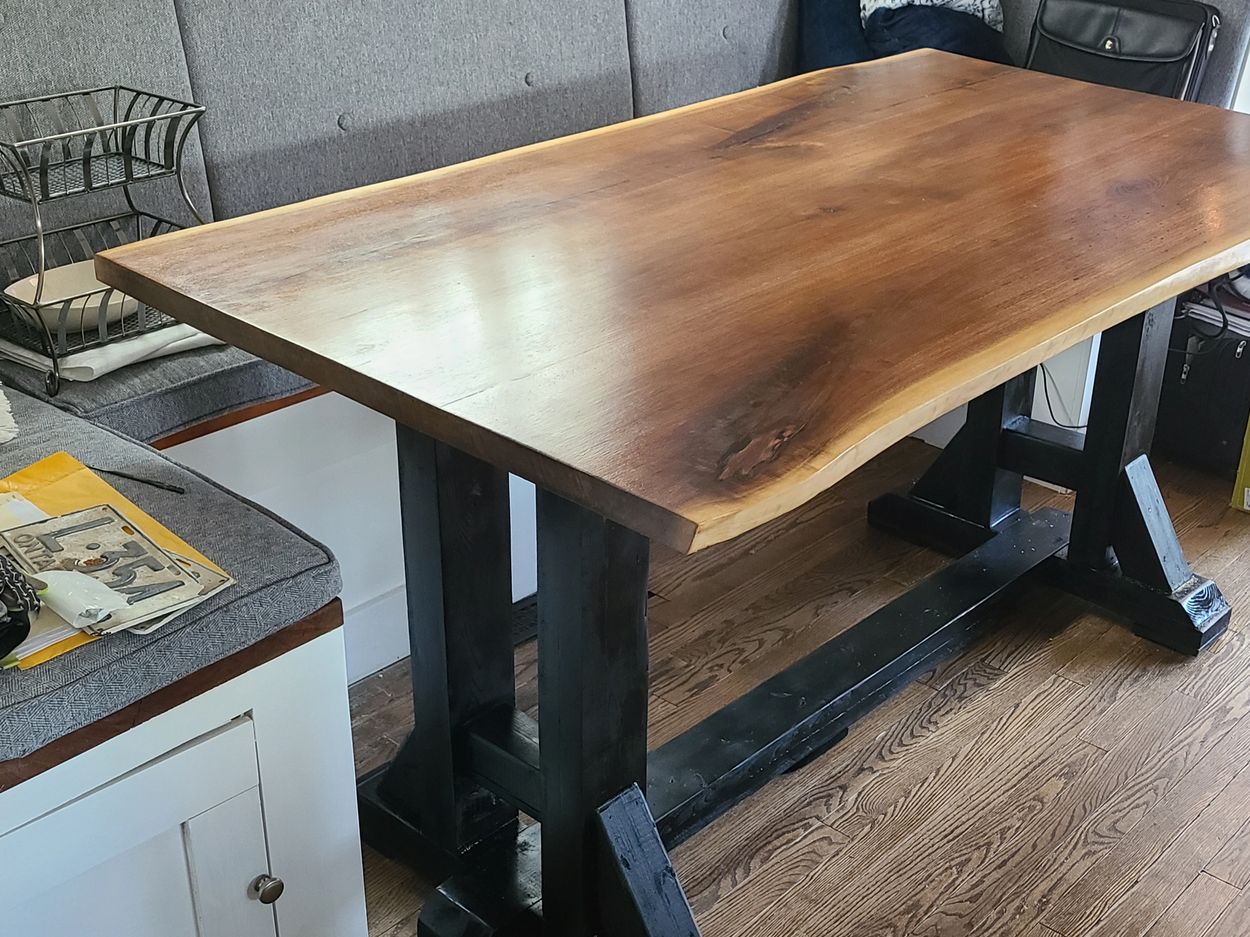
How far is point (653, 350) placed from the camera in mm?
1223

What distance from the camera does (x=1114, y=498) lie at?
216 cm

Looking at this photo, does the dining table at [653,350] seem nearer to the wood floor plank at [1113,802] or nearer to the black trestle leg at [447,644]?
the black trestle leg at [447,644]

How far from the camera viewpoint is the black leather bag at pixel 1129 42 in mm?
2539

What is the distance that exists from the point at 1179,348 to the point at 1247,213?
3.70 ft

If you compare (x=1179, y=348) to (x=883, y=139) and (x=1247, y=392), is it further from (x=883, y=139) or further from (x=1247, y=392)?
(x=883, y=139)

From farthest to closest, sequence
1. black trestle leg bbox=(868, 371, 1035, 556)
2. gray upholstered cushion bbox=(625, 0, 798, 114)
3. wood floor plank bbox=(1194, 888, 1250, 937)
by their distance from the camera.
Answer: gray upholstered cushion bbox=(625, 0, 798, 114) → black trestle leg bbox=(868, 371, 1035, 556) → wood floor plank bbox=(1194, 888, 1250, 937)

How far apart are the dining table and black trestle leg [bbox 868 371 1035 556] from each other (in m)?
0.21

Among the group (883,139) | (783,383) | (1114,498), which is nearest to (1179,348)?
(1114,498)

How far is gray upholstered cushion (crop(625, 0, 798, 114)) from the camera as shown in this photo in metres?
2.64

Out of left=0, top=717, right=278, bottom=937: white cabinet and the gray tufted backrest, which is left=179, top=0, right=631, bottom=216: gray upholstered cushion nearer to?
the gray tufted backrest

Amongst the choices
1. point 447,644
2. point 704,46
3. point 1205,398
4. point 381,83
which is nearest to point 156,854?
point 447,644

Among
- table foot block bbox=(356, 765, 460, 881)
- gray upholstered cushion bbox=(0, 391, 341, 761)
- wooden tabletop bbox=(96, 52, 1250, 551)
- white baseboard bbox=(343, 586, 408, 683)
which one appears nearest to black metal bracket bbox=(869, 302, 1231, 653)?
wooden tabletop bbox=(96, 52, 1250, 551)

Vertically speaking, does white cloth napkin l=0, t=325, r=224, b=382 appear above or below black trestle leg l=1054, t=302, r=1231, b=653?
above

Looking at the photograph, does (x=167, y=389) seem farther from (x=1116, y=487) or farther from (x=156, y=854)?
(x=1116, y=487)
